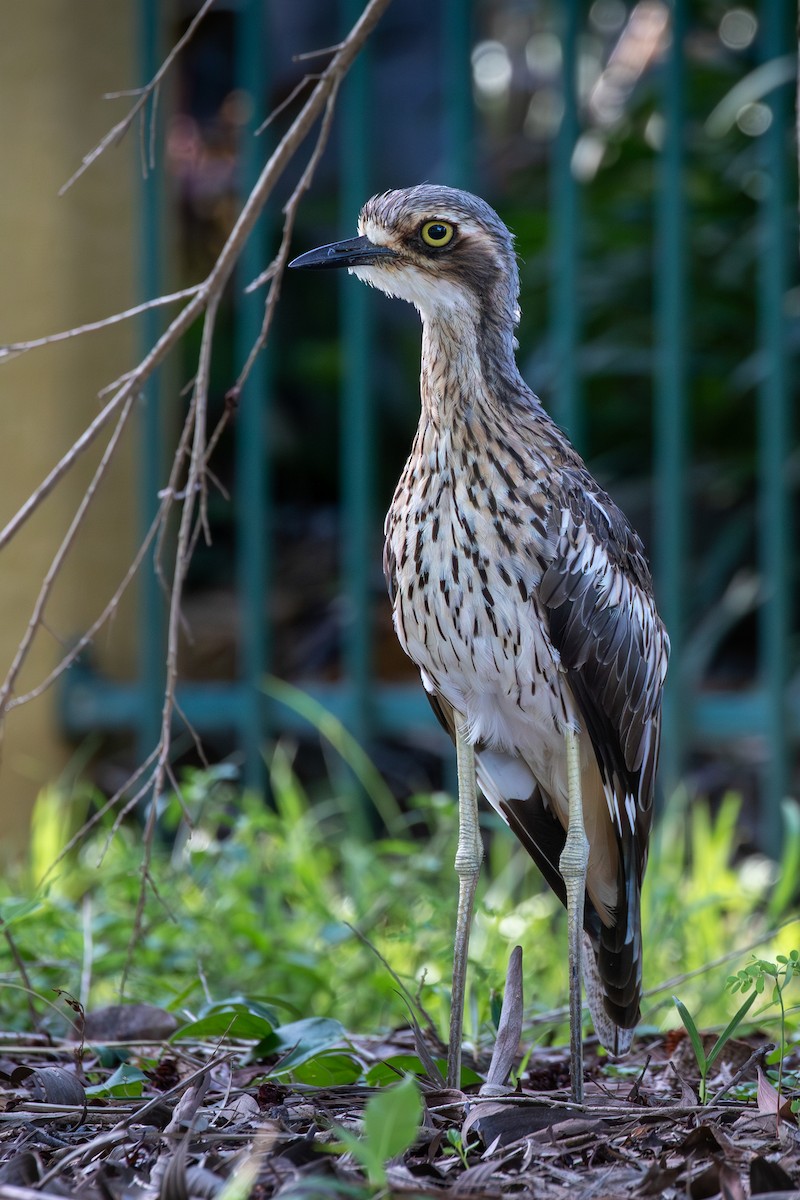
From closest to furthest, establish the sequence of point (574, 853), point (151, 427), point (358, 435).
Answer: point (574, 853) < point (358, 435) < point (151, 427)

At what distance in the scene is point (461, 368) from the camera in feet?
8.27

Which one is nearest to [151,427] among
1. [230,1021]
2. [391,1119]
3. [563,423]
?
[563,423]

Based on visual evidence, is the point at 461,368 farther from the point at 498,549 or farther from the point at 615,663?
the point at 615,663

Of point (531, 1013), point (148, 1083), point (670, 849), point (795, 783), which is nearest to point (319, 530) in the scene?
point (795, 783)

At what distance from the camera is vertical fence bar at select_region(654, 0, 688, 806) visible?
4441 mm

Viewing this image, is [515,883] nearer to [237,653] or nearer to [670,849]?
[670,849]

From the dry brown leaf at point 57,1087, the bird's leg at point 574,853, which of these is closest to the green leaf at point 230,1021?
the dry brown leaf at point 57,1087

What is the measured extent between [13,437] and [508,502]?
2.93 meters

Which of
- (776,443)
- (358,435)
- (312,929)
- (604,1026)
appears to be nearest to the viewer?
(604,1026)

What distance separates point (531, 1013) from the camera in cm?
308

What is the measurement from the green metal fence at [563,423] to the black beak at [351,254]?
2.09m

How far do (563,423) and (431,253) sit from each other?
2164 millimetres

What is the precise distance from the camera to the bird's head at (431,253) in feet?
8.08

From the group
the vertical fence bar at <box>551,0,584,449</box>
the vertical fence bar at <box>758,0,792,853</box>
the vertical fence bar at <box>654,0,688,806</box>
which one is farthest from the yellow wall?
the vertical fence bar at <box>758,0,792,853</box>
